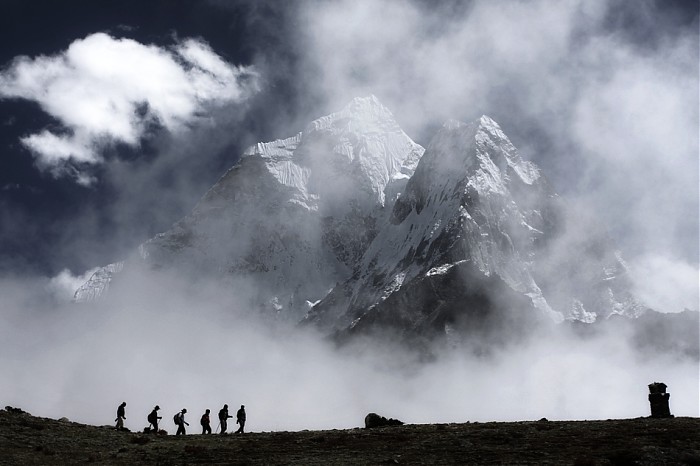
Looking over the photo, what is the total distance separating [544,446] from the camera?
4812 centimetres

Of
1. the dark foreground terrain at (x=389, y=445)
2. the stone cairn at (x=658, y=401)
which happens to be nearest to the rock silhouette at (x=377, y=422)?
the dark foreground terrain at (x=389, y=445)

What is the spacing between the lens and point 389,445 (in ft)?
167

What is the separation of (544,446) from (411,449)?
7.60 m

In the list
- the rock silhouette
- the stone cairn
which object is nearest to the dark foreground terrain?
the stone cairn

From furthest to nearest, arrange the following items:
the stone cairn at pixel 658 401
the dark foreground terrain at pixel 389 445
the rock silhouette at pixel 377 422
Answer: the rock silhouette at pixel 377 422, the stone cairn at pixel 658 401, the dark foreground terrain at pixel 389 445

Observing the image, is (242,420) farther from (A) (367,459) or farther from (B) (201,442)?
(A) (367,459)

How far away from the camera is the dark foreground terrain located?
149 ft

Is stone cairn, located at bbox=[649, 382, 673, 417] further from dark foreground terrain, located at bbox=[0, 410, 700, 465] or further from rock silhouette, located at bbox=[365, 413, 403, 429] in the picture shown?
rock silhouette, located at bbox=[365, 413, 403, 429]

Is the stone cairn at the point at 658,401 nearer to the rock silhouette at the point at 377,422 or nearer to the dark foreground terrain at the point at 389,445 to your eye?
the dark foreground terrain at the point at 389,445

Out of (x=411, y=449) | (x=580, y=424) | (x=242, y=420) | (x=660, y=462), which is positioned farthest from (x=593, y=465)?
(x=242, y=420)

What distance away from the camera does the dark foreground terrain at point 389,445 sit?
45.4 metres

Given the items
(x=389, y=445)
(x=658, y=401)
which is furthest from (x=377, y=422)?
(x=658, y=401)

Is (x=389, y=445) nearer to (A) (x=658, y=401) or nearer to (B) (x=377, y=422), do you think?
(B) (x=377, y=422)

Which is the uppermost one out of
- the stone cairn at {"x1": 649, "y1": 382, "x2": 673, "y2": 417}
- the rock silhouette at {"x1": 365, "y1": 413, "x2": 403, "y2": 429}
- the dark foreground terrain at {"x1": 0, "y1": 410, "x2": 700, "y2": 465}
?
the stone cairn at {"x1": 649, "y1": 382, "x2": 673, "y2": 417}
